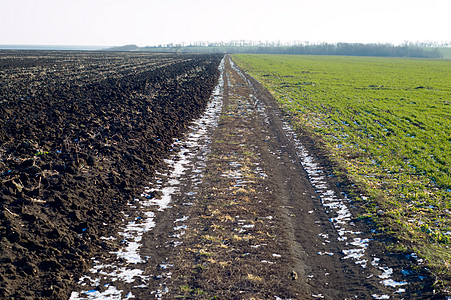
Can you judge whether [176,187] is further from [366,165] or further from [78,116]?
[78,116]

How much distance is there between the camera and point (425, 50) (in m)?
179

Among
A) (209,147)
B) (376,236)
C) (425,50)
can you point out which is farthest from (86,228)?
(425,50)

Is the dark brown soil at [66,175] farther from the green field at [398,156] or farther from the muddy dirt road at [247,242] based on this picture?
the green field at [398,156]

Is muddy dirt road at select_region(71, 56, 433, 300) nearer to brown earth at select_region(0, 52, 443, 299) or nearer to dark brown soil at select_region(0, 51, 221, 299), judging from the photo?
brown earth at select_region(0, 52, 443, 299)

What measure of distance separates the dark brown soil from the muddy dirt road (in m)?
0.44

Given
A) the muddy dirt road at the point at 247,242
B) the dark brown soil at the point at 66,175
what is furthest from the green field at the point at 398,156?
the dark brown soil at the point at 66,175

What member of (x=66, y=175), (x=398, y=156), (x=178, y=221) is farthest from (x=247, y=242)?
(x=398, y=156)

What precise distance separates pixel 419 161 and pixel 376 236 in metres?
5.89

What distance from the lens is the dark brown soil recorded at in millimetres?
5527

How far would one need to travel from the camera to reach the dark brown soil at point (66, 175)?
18.1 ft

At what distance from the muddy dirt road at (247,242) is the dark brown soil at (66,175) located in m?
0.44

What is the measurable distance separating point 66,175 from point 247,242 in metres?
5.01

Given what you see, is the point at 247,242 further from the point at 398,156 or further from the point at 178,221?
the point at 398,156

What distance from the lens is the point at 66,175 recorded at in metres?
8.80
